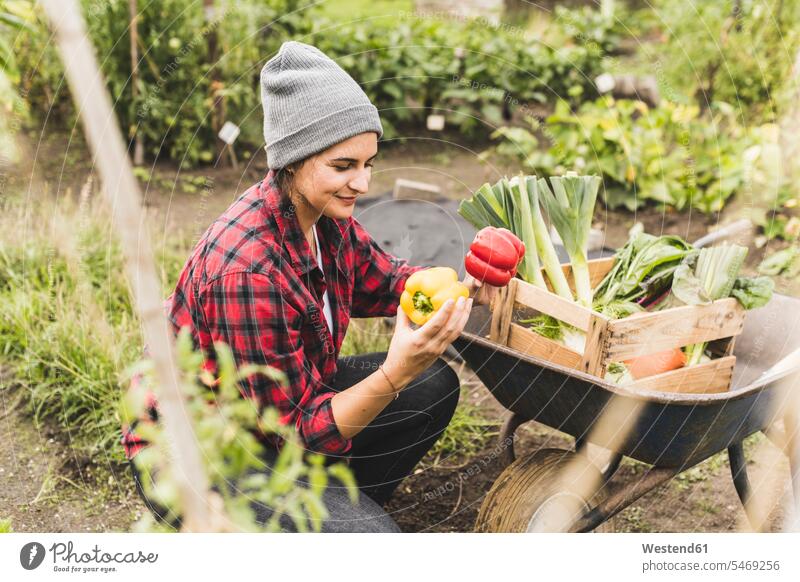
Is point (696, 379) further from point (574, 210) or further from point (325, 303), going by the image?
point (325, 303)

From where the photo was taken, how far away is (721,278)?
6.48ft

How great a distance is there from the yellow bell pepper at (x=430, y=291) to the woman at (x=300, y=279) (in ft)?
0.16

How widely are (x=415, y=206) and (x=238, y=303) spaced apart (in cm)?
225

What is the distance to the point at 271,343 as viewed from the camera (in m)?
1.78

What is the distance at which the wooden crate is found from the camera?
73.6 inches

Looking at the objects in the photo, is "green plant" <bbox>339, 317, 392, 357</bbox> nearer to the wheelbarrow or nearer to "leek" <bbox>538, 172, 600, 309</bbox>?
the wheelbarrow

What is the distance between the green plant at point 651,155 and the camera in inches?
180

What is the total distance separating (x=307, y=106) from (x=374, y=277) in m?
0.69

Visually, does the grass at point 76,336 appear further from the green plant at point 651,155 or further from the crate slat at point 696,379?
the green plant at point 651,155

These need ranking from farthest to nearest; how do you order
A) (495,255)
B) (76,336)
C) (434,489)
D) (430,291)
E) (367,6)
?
(367,6), (76,336), (434,489), (495,255), (430,291)

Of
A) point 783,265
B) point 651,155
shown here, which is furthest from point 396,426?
point 651,155

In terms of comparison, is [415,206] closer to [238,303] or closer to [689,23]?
[238,303]
